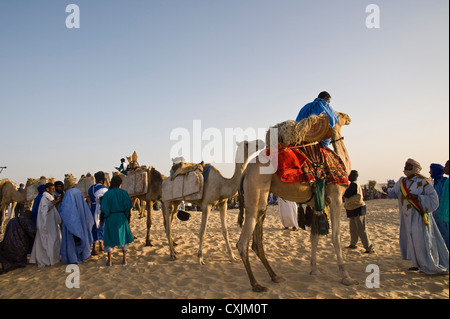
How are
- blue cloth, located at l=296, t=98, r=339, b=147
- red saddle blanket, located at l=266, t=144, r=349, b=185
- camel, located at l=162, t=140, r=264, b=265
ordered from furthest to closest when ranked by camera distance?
1. camel, located at l=162, t=140, r=264, b=265
2. blue cloth, located at l=296, t=98, r=339, b=147
3. red saddle blanket, located at l=266, t=144, r=349, b=185

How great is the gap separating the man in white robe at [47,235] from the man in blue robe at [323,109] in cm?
651

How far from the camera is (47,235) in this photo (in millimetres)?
7055

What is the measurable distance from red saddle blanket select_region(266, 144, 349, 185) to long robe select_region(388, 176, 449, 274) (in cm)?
149

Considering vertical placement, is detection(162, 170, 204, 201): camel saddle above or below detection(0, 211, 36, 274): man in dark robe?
above

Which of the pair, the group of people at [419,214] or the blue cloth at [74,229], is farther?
the blue cloth at [74,229]

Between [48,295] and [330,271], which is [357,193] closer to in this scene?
[330,271]

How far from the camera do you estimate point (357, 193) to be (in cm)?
742

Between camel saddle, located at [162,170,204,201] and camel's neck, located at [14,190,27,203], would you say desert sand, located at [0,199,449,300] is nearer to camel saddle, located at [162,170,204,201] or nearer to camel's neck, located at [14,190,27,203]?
camel saddle, located at [162,170,204,201]

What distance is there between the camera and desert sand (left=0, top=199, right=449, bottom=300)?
4.43 metres

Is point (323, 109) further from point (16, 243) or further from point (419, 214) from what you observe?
point (16, 243)

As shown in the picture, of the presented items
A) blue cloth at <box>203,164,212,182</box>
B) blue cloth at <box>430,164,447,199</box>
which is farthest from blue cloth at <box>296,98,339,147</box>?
blue cloth at <box>203,164,212,182</box>

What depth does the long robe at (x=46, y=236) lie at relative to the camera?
690cm

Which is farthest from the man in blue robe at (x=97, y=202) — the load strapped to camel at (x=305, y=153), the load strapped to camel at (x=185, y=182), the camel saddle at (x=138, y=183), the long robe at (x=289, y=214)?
the long robe at (x=289, y=214)

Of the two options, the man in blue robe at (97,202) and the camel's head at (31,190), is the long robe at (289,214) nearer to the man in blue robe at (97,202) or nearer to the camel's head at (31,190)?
the man in blue robe at (97,202)
